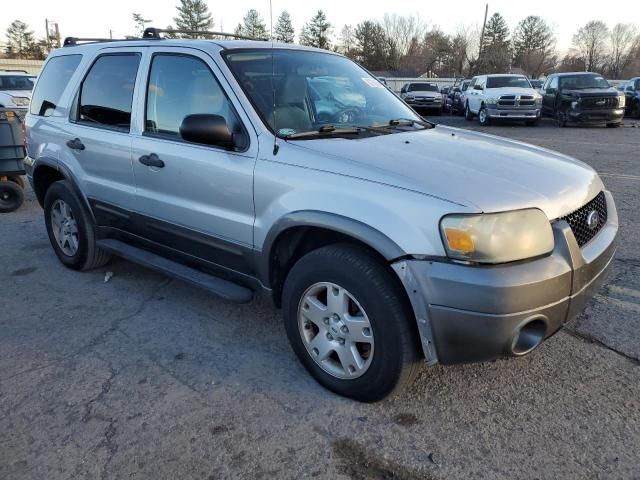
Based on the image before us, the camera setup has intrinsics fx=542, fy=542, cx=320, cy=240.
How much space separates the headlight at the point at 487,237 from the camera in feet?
7.55

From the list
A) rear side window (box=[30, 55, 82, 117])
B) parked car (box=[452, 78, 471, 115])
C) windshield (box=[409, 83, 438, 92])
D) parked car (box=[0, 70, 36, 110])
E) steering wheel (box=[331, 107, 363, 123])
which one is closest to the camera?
steering wheel (box=[331, 107, 363, 123])

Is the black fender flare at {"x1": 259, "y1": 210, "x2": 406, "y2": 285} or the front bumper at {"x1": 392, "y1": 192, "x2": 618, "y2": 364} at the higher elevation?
the black fender flare at {"x1": 259, "y1": 210, "x2": 406, "y2": 285}

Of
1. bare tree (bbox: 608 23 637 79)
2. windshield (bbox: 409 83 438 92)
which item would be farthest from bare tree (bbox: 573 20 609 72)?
windshield (bbox: 409 83 438 92)

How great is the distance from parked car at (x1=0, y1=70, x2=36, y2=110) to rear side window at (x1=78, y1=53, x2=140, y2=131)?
12987 millimetres

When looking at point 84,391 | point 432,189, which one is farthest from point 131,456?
point 432,189

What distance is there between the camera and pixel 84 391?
2.97m

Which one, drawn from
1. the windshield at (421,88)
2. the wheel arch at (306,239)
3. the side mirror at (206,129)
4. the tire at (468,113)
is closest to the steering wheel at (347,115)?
the side mirror at (206,129)

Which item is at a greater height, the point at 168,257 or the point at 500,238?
the point at 500,238

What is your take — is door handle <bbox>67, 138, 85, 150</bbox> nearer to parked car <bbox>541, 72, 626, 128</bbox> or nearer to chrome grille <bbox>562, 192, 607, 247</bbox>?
chrome grille <bbox>562, 192, 607, 247</bbox>

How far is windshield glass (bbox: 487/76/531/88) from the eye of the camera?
62.3 feet

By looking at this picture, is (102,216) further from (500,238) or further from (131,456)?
(500,238)

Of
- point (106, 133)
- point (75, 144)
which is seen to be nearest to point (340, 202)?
point (106, 133)

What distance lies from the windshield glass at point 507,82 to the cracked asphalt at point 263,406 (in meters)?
16.6

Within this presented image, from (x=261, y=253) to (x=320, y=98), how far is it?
45.1 inches
